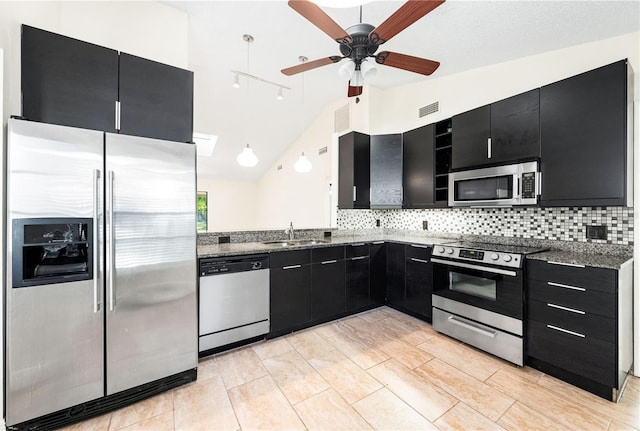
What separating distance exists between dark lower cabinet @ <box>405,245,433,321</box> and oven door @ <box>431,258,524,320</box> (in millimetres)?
139

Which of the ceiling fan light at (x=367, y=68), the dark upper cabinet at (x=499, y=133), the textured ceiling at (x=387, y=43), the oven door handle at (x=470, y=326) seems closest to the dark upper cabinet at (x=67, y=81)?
the textured ceiling at (x=387, y=43)

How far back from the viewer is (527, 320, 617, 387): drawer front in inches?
71.6

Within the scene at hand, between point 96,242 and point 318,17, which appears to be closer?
point 318,17

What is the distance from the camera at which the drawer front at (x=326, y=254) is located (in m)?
2.94

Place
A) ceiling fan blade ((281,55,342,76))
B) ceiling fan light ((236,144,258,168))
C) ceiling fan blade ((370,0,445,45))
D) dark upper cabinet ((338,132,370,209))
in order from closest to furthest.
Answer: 1. ceiling fan blade ((370,0,445,45))
2. ceiling fan blade ((281,55,342,76))
3. ceiling fan light ((236,144,258,168))
4. dark upper cabinet ((338,132,370,209))

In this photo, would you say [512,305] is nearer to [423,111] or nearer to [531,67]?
[531,67]

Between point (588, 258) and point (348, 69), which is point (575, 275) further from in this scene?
point (348, 69)

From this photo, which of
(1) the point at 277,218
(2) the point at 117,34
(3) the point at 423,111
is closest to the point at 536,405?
(3) the point at 423,111

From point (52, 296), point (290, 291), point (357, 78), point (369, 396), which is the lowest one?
point (369, 396)

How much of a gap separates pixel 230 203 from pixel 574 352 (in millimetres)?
8023

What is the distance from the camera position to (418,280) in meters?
3.12

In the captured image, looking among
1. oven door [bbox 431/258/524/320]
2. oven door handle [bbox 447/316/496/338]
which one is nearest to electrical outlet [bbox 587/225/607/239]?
oven door [bbox 431/258/524/320]

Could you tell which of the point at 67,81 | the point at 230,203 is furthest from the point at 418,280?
the point at 230,203

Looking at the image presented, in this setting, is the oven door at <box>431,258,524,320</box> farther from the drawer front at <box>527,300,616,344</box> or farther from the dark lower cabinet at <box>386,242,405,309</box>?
the dark lower cabinet at <box>386,242,405,309</box>
